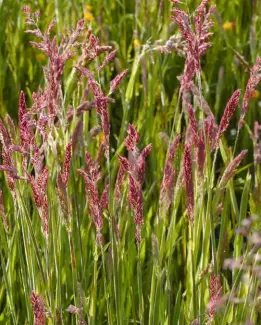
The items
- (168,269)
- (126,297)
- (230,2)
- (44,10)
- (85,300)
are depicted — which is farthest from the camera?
(44,10)

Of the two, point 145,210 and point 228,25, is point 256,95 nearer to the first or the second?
point 228,25

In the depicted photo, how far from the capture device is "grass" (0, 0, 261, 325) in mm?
1380

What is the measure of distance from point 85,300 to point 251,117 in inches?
57.4

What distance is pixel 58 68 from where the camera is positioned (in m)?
1.28

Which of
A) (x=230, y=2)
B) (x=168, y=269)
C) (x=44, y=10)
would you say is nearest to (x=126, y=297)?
(x=168, y=269)

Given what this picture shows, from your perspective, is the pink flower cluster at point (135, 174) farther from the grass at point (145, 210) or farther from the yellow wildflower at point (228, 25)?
the yellow wildflower at point (228, 25)

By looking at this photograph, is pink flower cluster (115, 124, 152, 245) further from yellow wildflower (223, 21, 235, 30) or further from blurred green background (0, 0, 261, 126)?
yellow wildflower (223, 21, 235, 30)

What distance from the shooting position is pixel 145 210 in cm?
213

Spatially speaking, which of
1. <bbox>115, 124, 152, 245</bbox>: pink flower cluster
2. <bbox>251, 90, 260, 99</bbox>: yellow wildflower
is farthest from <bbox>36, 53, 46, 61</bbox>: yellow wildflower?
<bbox>115, 124, 152, 245</bbox>: pink flower cluster

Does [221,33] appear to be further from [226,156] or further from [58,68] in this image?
[58,68]

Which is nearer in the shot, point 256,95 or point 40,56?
point 256,95

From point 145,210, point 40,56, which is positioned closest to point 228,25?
point 40,56

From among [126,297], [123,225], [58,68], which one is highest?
[58,68]

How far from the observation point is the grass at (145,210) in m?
1.38
